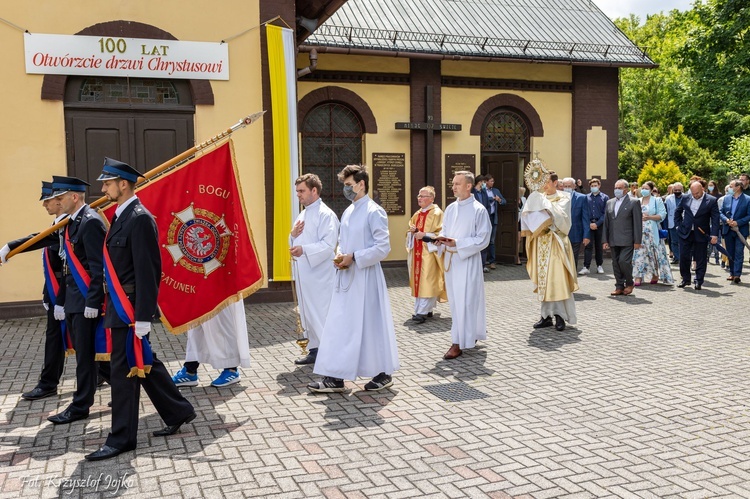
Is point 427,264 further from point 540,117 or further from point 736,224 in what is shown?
point 540,117

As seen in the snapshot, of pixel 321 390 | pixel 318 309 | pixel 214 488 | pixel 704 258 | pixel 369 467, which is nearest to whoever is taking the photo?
pixel 214 488

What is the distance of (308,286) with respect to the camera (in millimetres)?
7387

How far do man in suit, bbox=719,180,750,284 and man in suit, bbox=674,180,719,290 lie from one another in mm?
730

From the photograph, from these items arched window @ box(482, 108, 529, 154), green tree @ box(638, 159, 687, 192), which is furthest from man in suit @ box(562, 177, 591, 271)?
green tree @ box(638, 159, 687, 192)

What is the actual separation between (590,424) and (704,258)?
8.54 metres

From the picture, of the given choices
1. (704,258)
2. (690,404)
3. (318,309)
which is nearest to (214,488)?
(318,309)

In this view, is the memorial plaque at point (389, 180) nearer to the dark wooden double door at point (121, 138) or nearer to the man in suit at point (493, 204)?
the man in suit at point (493, 204)

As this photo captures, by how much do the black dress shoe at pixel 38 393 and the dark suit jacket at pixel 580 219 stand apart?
10.7 m

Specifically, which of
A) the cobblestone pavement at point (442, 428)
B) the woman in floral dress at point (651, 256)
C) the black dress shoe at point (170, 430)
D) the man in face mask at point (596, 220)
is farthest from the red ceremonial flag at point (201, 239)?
the man in face mask at point (596, 220)

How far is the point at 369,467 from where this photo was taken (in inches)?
181

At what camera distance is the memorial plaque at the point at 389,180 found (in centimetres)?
1600

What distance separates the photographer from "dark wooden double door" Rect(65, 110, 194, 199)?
1054 centimetres

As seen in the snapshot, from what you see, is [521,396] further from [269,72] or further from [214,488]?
[269,72]

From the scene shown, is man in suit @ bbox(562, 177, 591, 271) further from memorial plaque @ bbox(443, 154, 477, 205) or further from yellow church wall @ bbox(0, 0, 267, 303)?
yellow church wall @ bbox(0, 0, 267, 303)
